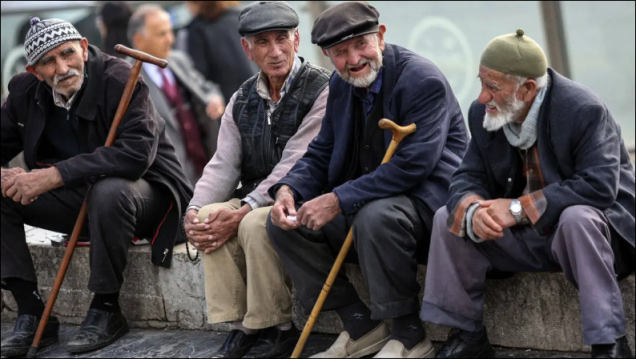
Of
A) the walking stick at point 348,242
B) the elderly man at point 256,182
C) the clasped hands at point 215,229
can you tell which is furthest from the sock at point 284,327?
the clasped hands at point 215,229

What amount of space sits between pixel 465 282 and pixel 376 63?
1087 millimetres

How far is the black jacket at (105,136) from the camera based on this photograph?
5.58 m

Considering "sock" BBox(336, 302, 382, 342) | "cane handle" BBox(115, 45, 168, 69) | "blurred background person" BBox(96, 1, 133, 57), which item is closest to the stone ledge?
"sock" BBox(336, 302, 382, 342)

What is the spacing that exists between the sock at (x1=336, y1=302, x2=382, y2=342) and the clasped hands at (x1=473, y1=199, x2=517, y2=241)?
31.9 inches

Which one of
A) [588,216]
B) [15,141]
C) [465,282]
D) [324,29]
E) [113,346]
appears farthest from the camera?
[15,141]

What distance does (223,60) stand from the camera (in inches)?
324

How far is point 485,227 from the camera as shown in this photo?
4246 mm

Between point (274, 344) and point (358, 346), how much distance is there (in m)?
0.45

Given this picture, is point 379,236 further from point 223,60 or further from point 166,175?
point 223,60

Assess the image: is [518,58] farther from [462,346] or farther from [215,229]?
[215,229]

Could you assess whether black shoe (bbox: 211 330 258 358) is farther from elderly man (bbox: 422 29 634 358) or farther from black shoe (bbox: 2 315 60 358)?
black shoe (bbox: 2 315 60 358)

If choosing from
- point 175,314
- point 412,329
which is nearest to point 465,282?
point 412,329

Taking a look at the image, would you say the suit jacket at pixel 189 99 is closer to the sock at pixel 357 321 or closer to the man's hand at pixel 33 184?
the man's hand at pixel 33 184

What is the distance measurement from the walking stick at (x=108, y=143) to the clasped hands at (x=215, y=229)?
81 cm
